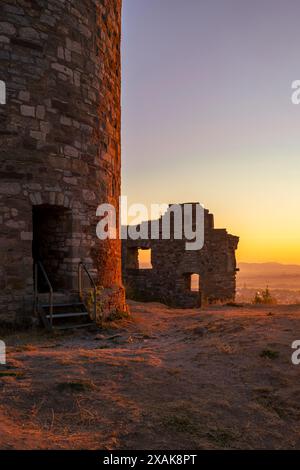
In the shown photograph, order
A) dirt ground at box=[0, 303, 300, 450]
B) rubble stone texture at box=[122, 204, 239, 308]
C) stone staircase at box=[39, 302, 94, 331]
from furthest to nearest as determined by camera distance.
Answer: rubble stone texture at box=[122, 204, 239, 308], stone staircase at box=[39, 302, 94, 331], dirt ground at box=[0, 303, 300, 450]

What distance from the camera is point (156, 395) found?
153 inches

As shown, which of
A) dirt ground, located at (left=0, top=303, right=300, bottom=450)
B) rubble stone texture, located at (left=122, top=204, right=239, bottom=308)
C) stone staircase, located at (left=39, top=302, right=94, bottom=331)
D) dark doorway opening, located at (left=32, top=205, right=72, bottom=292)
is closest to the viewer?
dirt ground, located at (left=0, top=303, right=300, bottom=450)

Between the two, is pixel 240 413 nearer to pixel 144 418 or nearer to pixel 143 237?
pixel 144 418

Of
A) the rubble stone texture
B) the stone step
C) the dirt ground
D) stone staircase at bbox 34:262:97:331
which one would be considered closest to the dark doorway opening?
stone staircase at bbox 34:262:97:331

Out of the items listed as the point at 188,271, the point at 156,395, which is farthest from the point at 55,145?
the point at 188,271

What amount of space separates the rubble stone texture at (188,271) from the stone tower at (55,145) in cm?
765

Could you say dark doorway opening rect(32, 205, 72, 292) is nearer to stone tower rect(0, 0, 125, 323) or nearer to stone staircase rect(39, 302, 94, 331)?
stone tower rect(0, 0, 125, 323)

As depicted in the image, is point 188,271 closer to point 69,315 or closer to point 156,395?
point 69,315

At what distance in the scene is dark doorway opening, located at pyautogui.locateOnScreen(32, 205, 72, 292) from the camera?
792cm

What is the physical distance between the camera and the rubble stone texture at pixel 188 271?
16.5 meters

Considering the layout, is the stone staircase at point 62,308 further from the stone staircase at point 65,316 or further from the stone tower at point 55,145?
the stone tower at point 55,145

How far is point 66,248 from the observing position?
26.1 feet

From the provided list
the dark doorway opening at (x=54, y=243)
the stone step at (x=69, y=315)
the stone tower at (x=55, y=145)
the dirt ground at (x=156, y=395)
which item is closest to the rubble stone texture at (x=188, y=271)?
the stone tower at (x=55, y=145)

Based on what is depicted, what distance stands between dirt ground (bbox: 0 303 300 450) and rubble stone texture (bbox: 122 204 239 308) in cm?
1015
